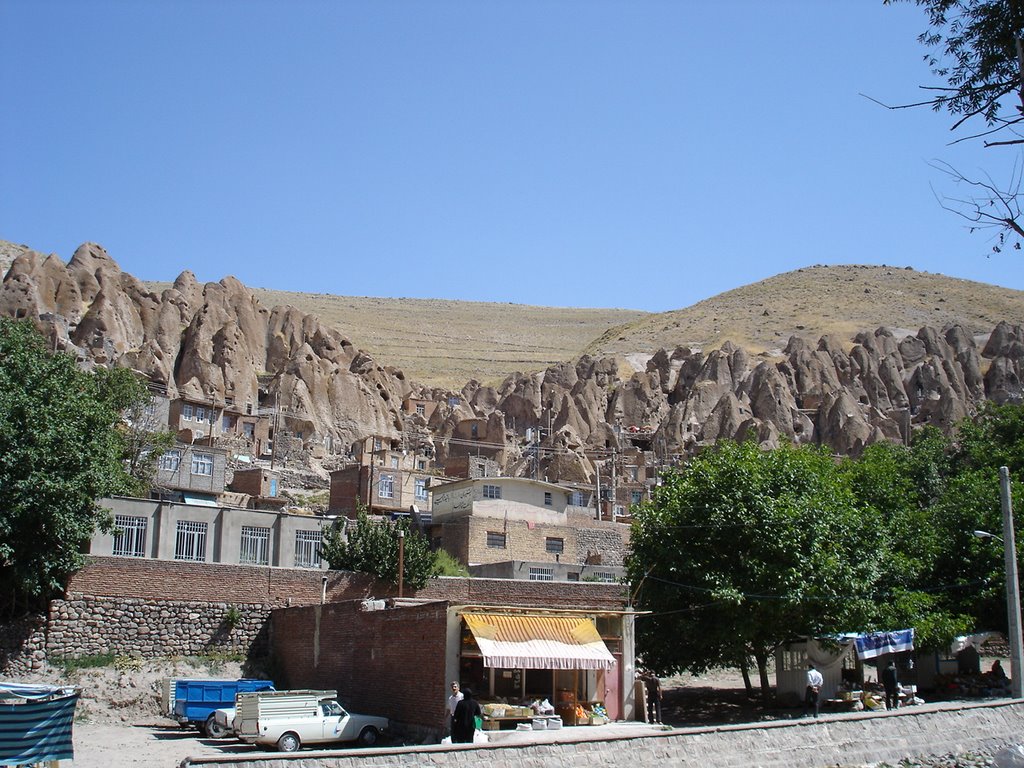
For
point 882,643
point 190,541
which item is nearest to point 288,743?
point 190,541

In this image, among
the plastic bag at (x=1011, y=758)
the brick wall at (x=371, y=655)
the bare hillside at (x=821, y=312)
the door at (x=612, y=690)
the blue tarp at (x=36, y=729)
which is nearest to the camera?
the blue tarp at (x=36, y=729)

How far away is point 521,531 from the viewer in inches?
2000

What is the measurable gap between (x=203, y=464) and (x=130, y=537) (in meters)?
18.3

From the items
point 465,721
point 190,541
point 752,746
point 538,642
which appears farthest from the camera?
point 190,541

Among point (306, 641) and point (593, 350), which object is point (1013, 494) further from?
point (593, 350)

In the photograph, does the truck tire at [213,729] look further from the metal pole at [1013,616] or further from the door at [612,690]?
the metal pole at [1013,616]

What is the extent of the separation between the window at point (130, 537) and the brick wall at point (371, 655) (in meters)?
7.37

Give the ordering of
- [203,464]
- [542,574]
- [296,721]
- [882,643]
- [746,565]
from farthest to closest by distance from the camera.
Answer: [203,464]
[542,574]
[882,643]
[746,565]
[296,721]

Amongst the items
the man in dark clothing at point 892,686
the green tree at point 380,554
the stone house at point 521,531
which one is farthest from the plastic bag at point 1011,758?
the stone house at point 521,531

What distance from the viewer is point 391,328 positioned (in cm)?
19912

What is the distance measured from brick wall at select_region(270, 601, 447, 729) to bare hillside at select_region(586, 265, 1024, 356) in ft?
365

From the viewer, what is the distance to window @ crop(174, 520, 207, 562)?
37203 millimetres

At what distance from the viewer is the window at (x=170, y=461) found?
52.7 metres

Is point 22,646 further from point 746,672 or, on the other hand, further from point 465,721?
point 746,672
